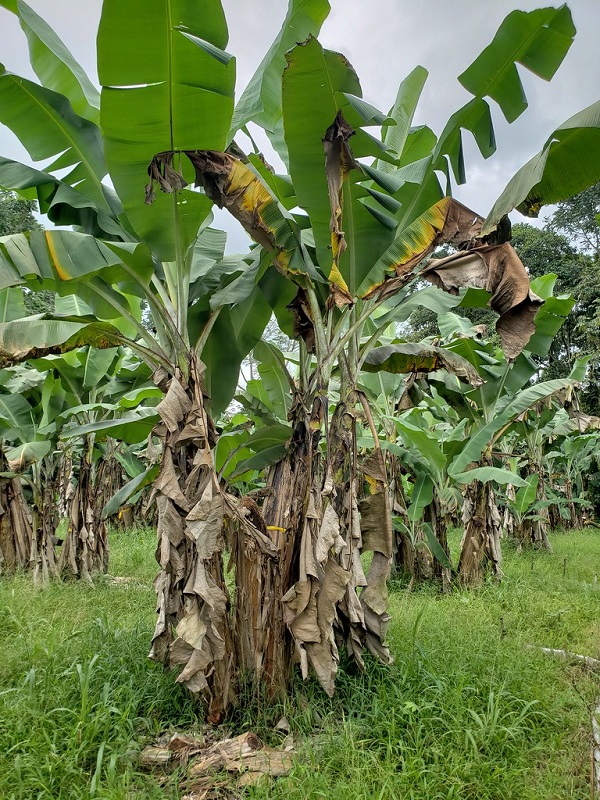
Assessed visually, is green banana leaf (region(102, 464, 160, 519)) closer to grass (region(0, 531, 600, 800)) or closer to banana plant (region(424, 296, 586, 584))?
grass (region(0, 531, 600, 800))

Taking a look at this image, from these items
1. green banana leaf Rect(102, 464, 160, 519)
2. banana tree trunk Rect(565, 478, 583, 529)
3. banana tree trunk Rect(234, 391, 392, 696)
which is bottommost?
banana tree trunk Rect(565, 478, 583, 529)

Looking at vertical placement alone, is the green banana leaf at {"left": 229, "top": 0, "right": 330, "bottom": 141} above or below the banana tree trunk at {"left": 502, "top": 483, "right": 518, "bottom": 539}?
above

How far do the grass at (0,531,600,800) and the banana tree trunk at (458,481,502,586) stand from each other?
1.86 meters

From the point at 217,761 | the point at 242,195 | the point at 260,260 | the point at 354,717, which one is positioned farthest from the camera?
the point at 260,260

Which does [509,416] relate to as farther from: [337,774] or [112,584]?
[112,584]

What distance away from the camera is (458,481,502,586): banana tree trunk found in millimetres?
6574

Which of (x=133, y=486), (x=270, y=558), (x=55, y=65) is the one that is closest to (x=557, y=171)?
(x=270, y=558)

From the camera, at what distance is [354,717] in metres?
3.16

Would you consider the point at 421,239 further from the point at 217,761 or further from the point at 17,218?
the point at 17,218

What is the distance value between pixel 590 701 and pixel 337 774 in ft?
6.00

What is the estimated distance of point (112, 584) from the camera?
6.68 metres

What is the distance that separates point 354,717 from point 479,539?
3898 millimetres

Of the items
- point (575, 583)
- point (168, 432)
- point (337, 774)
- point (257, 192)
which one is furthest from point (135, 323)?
point (575, 583)

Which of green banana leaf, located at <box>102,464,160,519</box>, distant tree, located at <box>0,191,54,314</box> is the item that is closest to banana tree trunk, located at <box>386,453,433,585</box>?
green banana leaf, located at <box>102,464,160,519</box>
